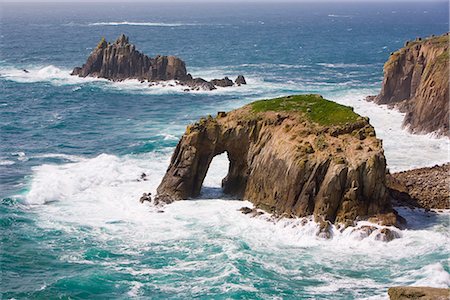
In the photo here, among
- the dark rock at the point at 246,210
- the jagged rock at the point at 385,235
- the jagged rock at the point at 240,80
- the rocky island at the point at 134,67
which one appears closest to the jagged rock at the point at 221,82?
the rocky island at the point at 134,67

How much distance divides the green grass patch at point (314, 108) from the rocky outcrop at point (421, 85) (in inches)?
928

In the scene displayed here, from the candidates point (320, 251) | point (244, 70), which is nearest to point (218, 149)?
point (320, 251)

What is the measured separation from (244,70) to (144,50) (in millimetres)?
45869

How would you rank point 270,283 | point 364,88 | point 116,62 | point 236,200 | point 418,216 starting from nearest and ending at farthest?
point 270,283, point 418,216, point 236,200, point 364,88, point 116,62

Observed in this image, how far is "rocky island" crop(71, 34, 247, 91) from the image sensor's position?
127 meters

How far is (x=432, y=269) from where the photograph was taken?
42125mm

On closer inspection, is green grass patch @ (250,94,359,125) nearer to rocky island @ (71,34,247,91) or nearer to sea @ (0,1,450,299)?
sea @ (0,1,450,299)

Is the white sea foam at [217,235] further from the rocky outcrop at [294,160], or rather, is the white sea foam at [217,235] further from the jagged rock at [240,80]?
the jagged rock at [240,80]

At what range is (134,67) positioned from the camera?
133 meters

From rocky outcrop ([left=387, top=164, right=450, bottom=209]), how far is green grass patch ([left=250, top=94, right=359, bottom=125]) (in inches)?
287

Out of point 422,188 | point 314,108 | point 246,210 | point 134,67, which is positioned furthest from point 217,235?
point 134,67

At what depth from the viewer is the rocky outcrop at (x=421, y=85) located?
77.8 metres

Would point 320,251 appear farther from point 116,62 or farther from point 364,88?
point 116,62

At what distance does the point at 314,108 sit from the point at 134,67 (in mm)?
80222
